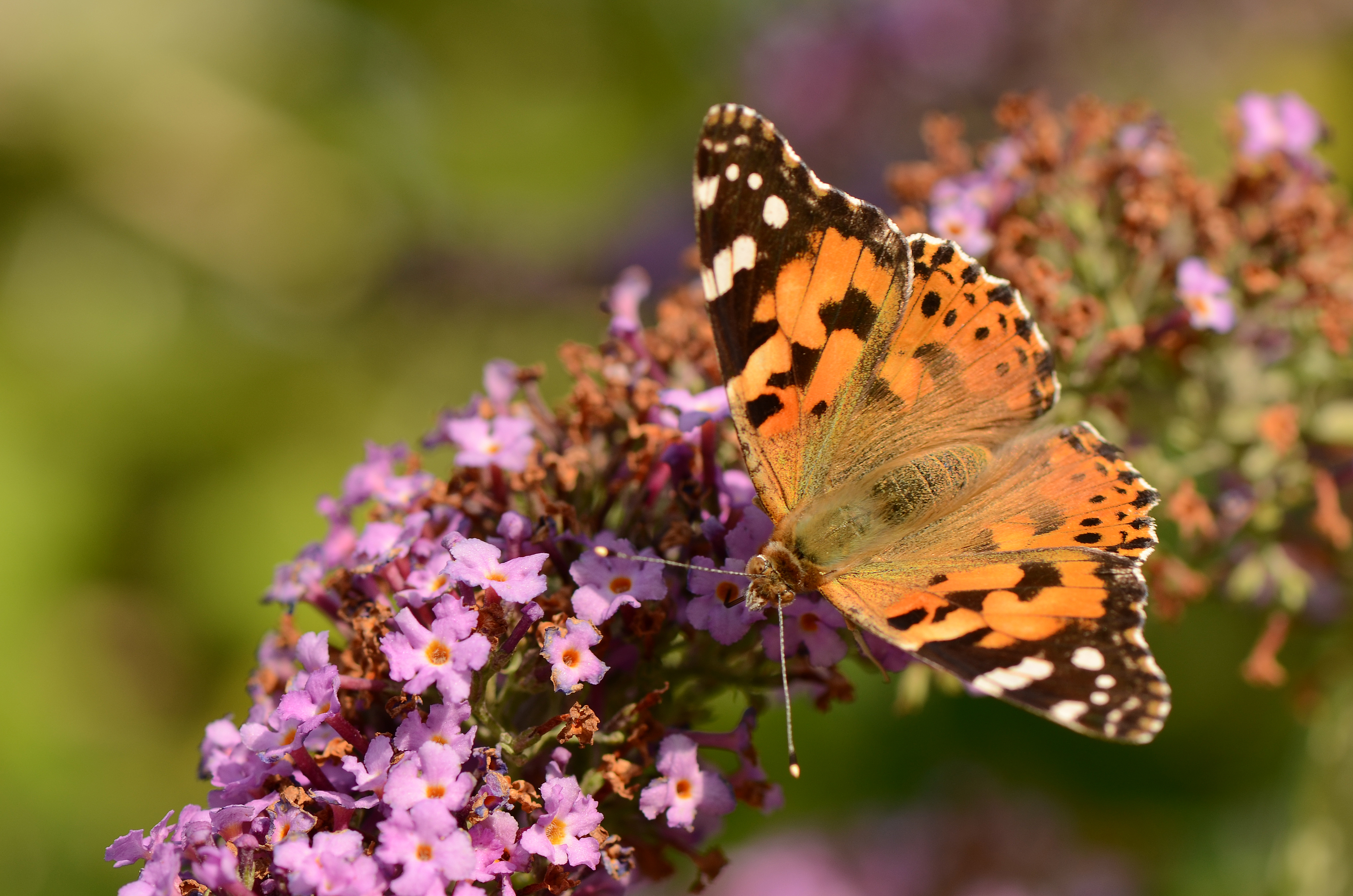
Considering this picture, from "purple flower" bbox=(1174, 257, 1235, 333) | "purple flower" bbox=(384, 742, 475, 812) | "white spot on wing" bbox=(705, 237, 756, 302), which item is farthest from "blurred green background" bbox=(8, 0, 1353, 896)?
"purple flower" bbox=(384, 742, 475, 812)

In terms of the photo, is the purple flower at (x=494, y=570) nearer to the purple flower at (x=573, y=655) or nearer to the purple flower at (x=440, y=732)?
the purple flower at (x=573, y=655)

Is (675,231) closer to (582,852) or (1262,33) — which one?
(1262,33)

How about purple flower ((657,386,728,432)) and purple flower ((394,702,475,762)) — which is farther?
purple flower ((657,386,728,432))

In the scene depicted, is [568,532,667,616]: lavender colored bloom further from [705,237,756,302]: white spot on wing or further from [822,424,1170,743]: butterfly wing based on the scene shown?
[705,237,756,302]: white spot on wing

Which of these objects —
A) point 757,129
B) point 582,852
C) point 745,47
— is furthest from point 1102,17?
point 582,852

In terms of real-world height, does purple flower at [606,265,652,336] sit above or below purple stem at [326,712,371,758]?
above
